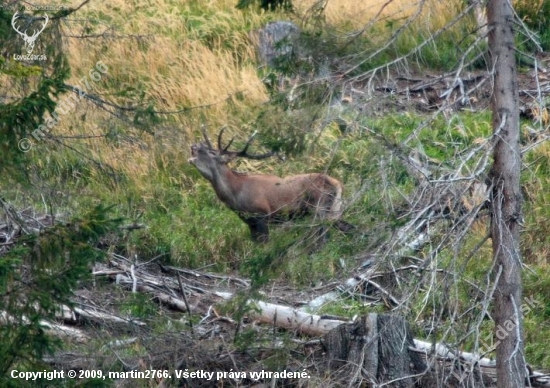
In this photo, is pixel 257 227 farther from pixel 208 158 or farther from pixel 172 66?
pixel 172 66

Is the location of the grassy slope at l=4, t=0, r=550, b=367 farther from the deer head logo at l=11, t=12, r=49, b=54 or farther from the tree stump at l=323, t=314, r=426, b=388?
the deer head logo at l=11, t=12, r=49, b=54

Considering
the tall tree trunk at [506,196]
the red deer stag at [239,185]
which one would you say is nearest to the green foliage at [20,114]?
the tall tree trunk at [506,196]

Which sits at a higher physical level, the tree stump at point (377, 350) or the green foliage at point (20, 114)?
the green foliage at point (20, 114)

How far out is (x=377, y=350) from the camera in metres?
8.57

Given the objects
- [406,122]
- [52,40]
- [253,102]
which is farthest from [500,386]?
[253,102]

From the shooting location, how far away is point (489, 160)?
26.9 ft

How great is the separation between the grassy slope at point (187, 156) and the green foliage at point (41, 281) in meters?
1.61

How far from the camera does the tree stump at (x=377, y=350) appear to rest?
847 cm

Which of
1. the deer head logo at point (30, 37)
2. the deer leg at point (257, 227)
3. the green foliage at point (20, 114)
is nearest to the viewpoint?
the green foliage at point (20, 114)

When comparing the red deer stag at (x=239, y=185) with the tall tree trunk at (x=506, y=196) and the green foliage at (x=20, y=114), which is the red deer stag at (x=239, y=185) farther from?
the green foliage at (x=20, y=114)

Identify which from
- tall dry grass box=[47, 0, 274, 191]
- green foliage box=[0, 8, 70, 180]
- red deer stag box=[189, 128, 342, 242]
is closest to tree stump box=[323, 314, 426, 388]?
green foliage box=[0, 8, 70, 180]

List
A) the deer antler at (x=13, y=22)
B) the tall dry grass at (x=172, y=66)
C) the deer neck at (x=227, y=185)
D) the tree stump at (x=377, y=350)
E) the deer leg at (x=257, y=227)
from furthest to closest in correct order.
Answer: the tall dry grass at (x=172, y=66), the deer neck at (x=227, y=185), the deer leg at (x=257, y=227), the deer antler at (x=13, y=22), the tree stump at (x=377, y=350)

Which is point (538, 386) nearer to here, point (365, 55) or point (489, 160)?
point (489, 160)

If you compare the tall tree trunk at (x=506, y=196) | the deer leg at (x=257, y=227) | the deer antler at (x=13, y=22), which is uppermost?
the deer antler at (x=13, y=22)
